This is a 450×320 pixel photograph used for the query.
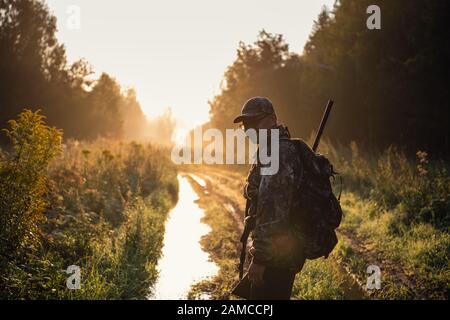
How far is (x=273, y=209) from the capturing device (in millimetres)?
3043

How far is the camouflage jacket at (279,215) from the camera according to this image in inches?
120

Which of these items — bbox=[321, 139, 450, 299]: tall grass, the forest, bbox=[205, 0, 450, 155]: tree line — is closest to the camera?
the forest

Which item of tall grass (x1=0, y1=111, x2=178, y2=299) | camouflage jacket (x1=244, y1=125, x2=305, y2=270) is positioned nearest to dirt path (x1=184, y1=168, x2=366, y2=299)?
tall grass (x1=0, y1=111, x2=178, y2=299)

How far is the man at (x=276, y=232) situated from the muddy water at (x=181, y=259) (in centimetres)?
290

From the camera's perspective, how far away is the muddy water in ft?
19.9

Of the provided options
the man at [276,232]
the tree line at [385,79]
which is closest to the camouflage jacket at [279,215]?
the man at [276,232]

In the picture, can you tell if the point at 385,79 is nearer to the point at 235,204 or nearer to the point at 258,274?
the point at 235,204

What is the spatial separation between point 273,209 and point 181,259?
5.03 m

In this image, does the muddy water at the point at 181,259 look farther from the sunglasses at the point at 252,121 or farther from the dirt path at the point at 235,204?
the sunglasses at the point at 252,121

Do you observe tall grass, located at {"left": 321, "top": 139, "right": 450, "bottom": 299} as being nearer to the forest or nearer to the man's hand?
the forest

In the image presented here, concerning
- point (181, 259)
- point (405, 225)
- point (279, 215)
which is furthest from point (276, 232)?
point (405, 225)
